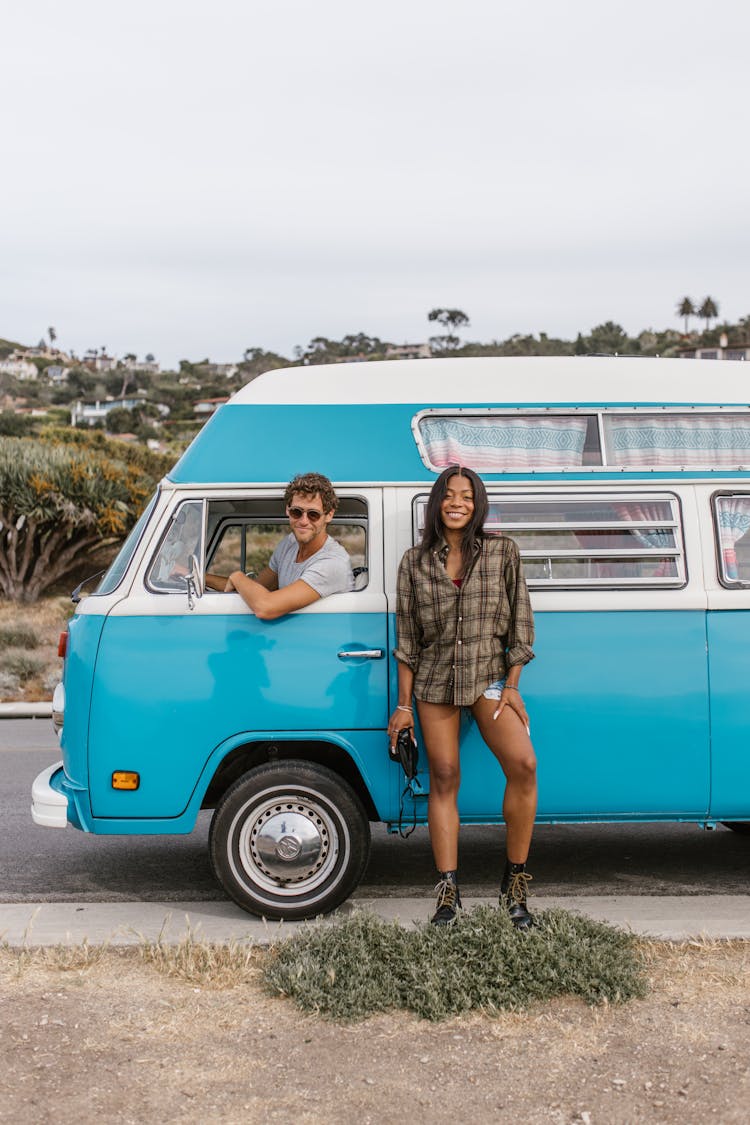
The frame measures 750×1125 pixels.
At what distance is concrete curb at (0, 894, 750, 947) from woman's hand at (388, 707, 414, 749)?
791 mm

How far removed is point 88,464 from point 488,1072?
2140cm

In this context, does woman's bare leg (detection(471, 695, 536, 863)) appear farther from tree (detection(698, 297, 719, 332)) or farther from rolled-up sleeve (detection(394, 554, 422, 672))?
tree (detection(698, 297, 719, 332))

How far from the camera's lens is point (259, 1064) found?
439 cm

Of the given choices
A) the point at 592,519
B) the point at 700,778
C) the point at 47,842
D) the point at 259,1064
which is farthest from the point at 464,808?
the point at 47,842

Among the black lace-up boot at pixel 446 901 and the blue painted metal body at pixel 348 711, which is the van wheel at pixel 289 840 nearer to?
the blue painted metal body at pixel 348 711

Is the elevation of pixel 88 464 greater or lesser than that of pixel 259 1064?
greater

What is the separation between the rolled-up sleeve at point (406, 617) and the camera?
5672 millimetres

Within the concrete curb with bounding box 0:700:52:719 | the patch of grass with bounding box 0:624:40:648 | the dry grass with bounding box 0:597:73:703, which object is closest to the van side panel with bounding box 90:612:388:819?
the concrete curb with bounding box 0:700:52:719

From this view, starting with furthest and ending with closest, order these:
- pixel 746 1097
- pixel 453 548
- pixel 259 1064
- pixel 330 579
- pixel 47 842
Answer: pixel 47 842
pixel 330 579
pixel 453 548
pixel 259 1064
pixel 746 1097

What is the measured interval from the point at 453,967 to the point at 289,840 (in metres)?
1.27

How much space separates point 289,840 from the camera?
235 inches

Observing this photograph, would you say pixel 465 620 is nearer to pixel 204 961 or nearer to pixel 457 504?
pixel 457 504

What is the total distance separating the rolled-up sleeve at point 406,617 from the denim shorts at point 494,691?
361 millimetres

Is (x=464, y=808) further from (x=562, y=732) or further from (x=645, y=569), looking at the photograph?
(x=645, y=569)
